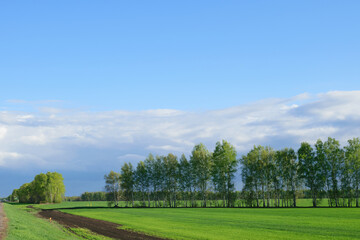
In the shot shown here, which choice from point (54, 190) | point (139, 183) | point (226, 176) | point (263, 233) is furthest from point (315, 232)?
point (54, 190)

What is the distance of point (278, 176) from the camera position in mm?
93312

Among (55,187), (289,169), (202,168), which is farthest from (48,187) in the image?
(289,169)

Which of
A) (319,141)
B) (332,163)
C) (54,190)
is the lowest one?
(54,190)

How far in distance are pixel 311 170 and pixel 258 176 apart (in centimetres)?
1455

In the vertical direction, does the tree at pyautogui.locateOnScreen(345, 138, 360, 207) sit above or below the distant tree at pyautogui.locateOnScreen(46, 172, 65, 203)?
above

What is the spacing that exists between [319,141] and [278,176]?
1452cm

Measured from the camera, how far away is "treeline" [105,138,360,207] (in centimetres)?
8525

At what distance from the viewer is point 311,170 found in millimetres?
87875

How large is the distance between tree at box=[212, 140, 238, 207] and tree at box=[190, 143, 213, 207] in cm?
564

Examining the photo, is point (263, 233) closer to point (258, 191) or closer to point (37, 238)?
point (37, 238)

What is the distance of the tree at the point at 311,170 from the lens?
86.6m

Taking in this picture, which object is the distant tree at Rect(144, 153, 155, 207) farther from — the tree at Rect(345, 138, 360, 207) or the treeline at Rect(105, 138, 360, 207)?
the tree at Rect(345, 138, 360, 207)

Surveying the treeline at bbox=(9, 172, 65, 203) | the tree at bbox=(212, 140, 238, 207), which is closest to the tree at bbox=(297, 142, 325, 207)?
the tree at bbox=(212, 140, 238, 207)

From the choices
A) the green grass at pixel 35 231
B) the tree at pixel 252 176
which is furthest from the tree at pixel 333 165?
the green grass at pixel 35 231
